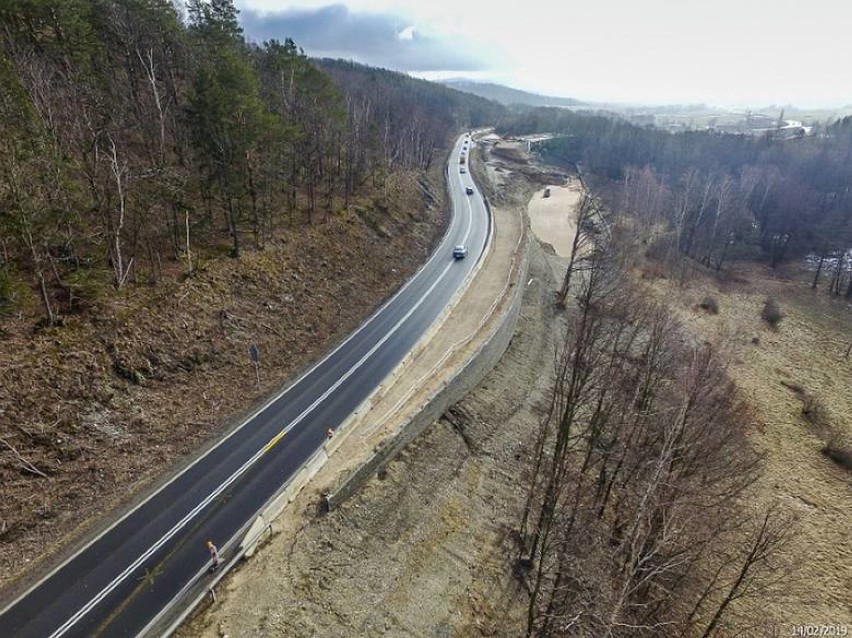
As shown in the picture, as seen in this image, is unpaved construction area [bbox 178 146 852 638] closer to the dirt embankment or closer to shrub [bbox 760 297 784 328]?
the dirt embankment

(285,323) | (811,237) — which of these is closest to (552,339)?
(285,323)

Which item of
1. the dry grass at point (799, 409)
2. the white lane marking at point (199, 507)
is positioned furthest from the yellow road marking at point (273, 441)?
the dry grass at point (799, 409)

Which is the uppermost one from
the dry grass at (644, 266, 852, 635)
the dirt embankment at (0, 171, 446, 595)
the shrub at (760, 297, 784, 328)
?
the dirt embankment at (0, 171, 446, 595)

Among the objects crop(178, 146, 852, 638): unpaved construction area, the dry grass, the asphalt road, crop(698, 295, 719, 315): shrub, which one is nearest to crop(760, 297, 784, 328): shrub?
the dry grass

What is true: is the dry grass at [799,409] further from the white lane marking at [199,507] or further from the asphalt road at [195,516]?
the white lane marking at [199,507]

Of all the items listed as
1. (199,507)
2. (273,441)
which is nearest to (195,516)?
(199,507)

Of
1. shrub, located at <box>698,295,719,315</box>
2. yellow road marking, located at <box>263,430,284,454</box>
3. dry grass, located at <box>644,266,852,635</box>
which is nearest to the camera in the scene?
yellow road marking, located at <box>263,430,284,454</box>
